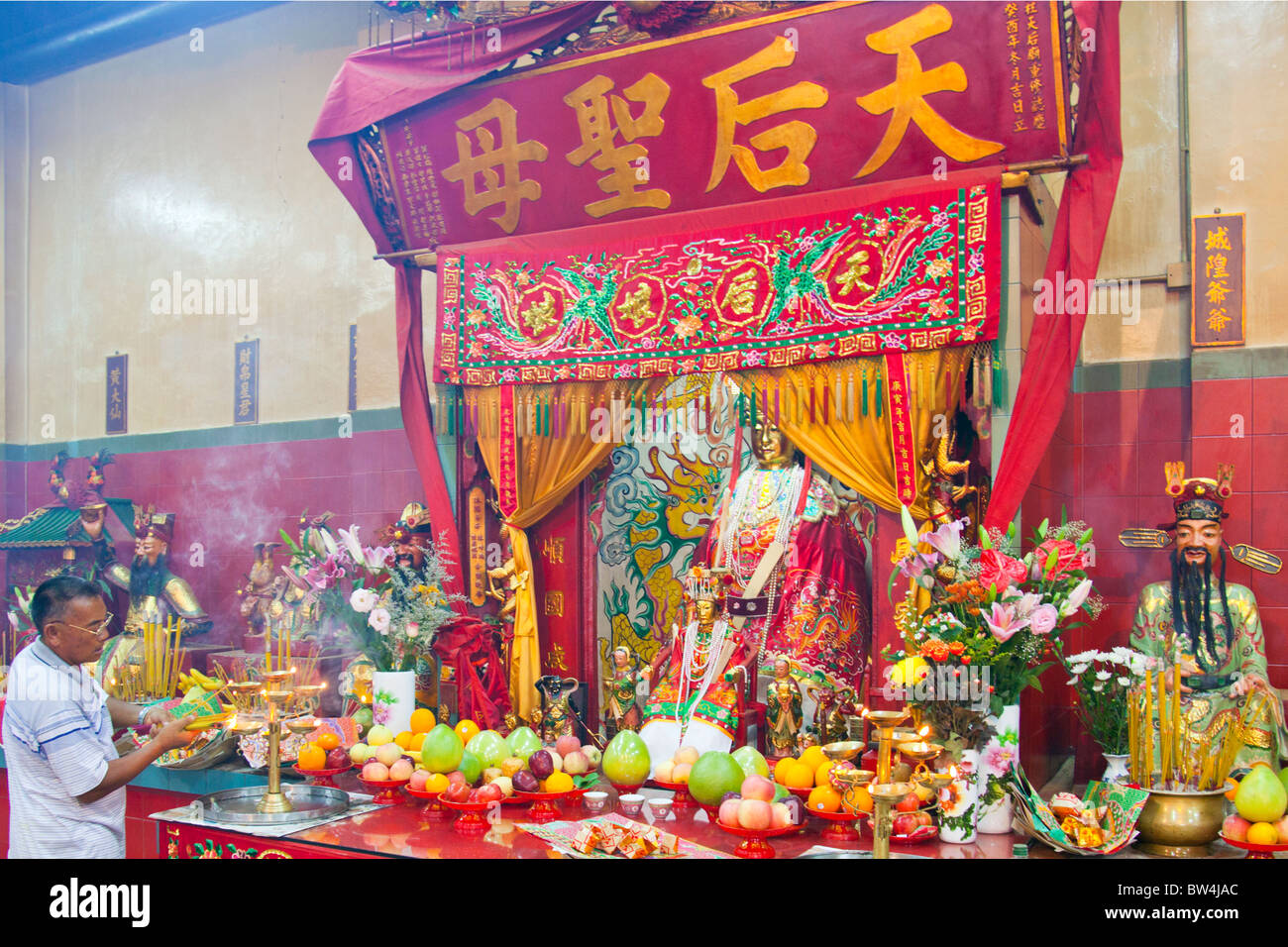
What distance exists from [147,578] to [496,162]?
3.59 metres

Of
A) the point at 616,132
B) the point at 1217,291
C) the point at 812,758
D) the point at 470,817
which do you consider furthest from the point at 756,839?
the point at 1217,291

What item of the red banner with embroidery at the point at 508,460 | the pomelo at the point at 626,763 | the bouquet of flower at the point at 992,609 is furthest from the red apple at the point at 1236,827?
the red banner with embroidery at the point at 508,460

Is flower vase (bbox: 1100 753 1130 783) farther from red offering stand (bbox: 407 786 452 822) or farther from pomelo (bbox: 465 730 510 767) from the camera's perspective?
red offering stand (bbox: 407 786 452 822)

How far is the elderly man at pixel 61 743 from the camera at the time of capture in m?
3.00

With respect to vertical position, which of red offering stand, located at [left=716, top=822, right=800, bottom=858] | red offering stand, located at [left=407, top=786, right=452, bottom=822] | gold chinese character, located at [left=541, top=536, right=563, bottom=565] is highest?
gold chinese character, located at [left=541, top=536, right=563, bottom=565]

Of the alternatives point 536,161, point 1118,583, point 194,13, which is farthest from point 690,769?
point 194,13

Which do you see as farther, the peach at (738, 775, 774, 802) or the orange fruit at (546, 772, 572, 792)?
the orange fruit at (546, 772, 572, 792)

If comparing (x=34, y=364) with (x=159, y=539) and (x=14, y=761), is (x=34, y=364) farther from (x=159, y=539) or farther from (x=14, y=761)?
(x=14, y=761)

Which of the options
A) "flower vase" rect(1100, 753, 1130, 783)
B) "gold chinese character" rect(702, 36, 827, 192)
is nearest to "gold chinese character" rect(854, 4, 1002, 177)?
"gold chinese character" rect(702, 36, 827, 192)

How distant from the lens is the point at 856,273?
461 centimetres

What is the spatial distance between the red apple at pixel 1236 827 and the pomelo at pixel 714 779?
147 cm

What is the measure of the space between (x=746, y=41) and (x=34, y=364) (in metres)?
6.90

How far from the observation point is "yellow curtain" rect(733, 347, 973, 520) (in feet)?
14.8

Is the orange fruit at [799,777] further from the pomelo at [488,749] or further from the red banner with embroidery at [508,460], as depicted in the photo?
the red banner with embroidery at [508,460]
